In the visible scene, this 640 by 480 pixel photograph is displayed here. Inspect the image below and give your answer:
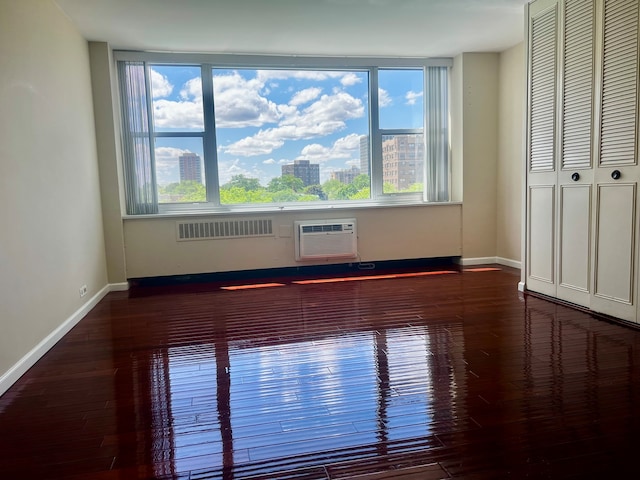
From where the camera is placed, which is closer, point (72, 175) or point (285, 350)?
point (285, 350)

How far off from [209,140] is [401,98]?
2.63 m

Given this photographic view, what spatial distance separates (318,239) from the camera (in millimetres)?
5594

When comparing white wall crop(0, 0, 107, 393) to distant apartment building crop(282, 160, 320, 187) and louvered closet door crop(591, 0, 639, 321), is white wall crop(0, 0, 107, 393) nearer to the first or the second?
distant apartment building crop(282, 160, 320, 187)

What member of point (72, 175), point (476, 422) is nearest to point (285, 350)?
point (476, 422)

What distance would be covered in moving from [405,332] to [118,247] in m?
3.51

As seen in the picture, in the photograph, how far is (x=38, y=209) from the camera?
3207 millimetres

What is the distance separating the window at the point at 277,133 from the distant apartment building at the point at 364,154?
14mm

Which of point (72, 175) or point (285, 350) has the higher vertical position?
point (72, 175)

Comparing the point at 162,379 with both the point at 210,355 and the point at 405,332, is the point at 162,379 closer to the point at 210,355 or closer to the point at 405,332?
the point at 210,355

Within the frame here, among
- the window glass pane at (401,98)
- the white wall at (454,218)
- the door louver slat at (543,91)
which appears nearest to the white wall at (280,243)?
the white wall at (454,218)

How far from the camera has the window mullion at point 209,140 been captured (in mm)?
5480

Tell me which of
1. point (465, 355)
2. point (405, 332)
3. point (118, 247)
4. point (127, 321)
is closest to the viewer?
point (465, 355)

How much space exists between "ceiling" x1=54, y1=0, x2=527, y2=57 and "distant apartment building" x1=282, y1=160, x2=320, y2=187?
139 cm

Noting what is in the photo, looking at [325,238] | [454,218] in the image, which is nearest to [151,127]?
[325,238]
